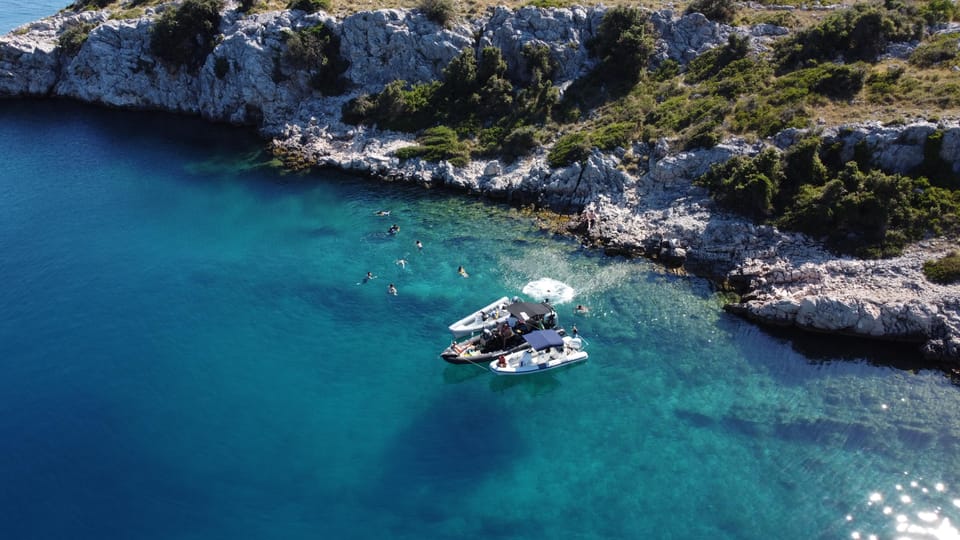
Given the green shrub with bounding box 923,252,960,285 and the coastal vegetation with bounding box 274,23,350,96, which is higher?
the coastal vegetation with bounding box 274,23,350,96

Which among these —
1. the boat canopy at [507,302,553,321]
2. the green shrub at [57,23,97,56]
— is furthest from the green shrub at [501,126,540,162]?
the green shrub at [57,23,97,56]

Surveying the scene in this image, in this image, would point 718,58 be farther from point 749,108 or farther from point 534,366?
point 534,366

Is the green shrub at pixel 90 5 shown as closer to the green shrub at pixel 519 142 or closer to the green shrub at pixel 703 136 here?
the green shrub at pixel 519 142

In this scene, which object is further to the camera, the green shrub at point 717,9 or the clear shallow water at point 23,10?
the clear shallow water at point 23,10

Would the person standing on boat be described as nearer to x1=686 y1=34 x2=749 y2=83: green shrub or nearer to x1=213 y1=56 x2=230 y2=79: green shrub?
x1=686 y1=34 x2=749 y2=83: green shrub

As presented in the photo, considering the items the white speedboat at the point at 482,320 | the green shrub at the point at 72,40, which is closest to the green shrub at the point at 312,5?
the green shrub at the point at 72,40
